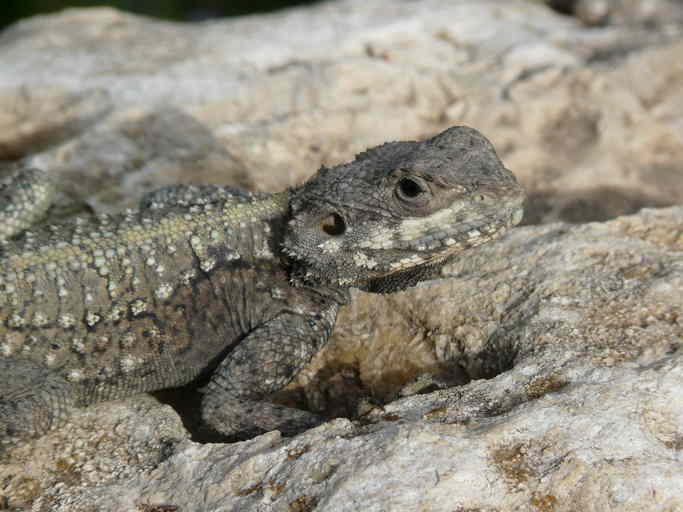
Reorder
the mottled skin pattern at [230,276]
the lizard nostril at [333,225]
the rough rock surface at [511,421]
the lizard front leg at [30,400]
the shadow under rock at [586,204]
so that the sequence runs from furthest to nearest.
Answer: the shadow under rock at [586,204] → the lizard nostril at [333,225] → the mottled skin pattern at [230,276] → the lizard front leg at [30,400] → the rough rock surface at [511,421]

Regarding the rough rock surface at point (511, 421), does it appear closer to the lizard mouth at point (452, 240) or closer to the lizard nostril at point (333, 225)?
the lizard mouth at point (452, 240)

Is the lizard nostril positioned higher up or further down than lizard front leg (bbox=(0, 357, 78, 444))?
higher up

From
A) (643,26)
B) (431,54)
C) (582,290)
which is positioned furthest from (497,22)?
(582,290)

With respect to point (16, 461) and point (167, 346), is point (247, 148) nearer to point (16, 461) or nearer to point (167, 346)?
point (167, 346)

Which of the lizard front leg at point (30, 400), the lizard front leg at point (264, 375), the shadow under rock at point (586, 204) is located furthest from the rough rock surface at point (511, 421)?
the shadow under rock at point (586, 204)

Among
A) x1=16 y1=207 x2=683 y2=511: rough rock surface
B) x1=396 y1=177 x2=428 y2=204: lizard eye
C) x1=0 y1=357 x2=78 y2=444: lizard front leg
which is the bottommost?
x1=0 y1=357 x2=78 y2=444: lizard front leg

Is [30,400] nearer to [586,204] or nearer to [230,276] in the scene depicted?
[230,276]

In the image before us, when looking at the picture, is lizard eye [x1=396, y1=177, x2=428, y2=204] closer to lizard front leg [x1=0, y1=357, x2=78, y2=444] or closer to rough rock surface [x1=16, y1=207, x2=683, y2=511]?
rough rock surface [x1=16, y1=207, x2=683, y2=511]

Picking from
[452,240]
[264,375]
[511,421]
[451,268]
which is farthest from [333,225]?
[511,421]

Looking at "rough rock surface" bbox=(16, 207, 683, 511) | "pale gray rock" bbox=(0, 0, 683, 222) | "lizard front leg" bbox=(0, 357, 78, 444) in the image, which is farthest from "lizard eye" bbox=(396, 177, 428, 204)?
"pale gray rock" bbox=(0, 0, 683, 222)
